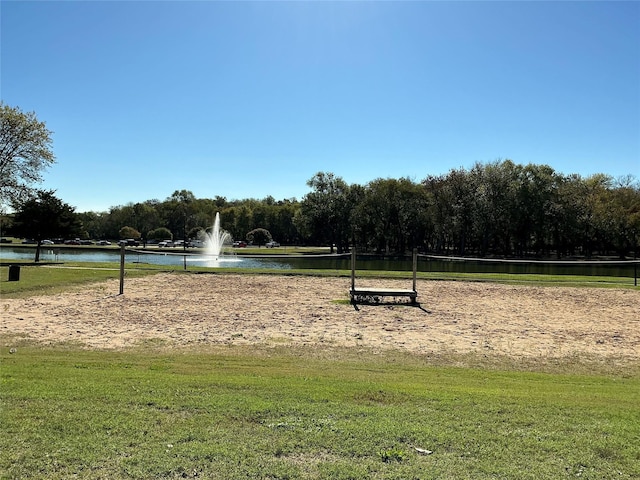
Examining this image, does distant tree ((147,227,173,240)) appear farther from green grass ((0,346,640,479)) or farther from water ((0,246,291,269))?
green grass ((0,346,640,479))

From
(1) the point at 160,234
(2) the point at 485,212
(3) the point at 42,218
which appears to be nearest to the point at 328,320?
(3) the point at 42,218

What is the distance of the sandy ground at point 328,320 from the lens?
30.3 feet

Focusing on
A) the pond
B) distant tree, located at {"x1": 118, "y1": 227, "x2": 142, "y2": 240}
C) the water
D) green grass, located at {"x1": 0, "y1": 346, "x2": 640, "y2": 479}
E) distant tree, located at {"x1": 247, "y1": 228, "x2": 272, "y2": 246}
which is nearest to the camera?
green grass, located at {"x1": 0, "y1": 346, "x2": 640, "y2": 479}

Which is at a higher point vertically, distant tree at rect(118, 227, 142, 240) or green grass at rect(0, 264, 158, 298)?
distant tree at rect(118, 227, 142, 240)

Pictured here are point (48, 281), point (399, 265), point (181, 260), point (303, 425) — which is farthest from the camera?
point (181, 260)

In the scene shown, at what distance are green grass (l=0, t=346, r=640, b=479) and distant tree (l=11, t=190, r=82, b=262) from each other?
3512 cm

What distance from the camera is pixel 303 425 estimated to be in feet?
13.9

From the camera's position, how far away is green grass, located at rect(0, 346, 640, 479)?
3461 mm

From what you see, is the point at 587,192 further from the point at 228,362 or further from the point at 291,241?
the point at 228,362

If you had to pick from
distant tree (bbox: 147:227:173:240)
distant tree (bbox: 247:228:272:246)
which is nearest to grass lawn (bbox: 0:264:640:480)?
distant tree (bbox: 247:228:272:246)

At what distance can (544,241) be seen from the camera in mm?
71562

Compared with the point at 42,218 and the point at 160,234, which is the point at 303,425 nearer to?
the point at 42,218

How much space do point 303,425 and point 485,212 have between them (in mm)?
62628

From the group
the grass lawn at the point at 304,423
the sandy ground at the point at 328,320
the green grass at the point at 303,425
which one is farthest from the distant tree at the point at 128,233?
the green grass at the point at 303,425
